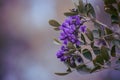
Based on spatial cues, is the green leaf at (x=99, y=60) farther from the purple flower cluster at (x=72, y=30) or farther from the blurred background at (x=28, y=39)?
the blurred background at (x=28, y=39)

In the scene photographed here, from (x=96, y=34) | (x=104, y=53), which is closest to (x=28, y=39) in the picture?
(x=96, y=34)

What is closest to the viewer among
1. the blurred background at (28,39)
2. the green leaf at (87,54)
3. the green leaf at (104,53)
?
the green leaf at (104,53)

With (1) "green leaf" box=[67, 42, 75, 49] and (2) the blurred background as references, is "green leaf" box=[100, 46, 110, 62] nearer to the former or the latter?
(1) "green leaf" box=[67, 42, 75, 49]

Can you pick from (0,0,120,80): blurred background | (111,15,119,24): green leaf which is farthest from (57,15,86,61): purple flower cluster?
(0,0,120,80): blurred background

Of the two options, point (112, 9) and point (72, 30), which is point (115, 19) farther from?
point (72, 30)

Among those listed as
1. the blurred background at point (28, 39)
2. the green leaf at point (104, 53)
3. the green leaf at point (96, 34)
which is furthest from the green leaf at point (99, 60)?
the blurred background at point (28, 39)

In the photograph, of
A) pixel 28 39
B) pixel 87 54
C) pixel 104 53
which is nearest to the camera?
pixel 104 53
